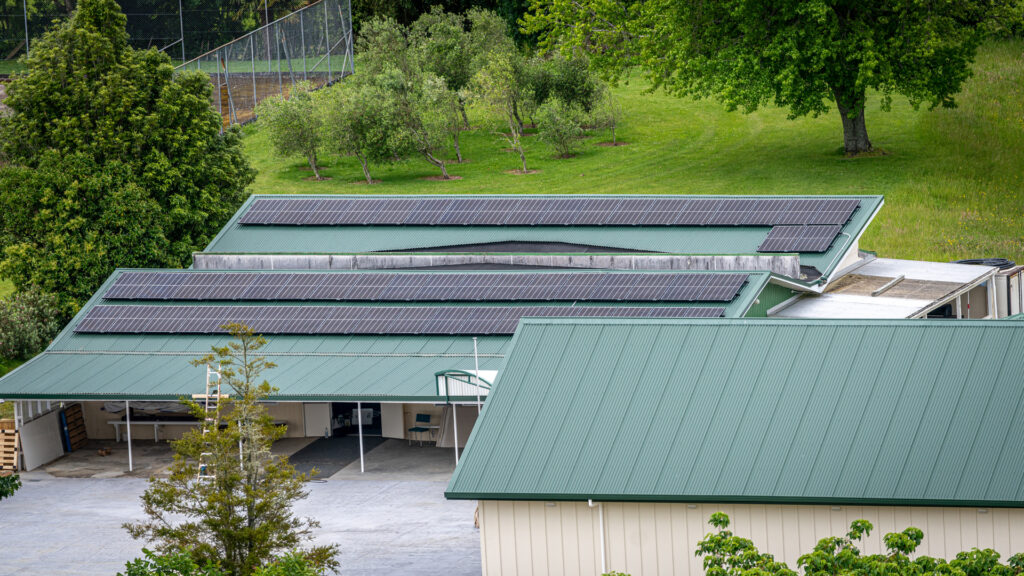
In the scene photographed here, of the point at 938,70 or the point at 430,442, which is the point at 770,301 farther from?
the point at 938,70

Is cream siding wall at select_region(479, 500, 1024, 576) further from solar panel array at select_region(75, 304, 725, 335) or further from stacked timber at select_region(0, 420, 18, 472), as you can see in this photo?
stacked timber at select_region(0, 420, 18, 472)

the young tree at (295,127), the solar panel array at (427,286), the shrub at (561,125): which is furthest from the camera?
the shrub at (561,125)

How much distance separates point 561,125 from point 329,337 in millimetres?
36337

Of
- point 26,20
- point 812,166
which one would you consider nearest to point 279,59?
point 26,20

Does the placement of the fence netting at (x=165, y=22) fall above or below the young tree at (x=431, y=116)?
above

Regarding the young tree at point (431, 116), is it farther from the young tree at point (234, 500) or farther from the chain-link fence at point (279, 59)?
the young tree at point (234, 500)

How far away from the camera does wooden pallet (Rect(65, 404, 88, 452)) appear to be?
134 feet

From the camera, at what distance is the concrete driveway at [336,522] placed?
29.8 meters

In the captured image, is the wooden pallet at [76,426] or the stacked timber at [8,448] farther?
the wooden pallet at [76,426]

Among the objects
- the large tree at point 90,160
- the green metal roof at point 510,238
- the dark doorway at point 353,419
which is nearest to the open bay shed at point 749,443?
the dark doorway at point 353,419

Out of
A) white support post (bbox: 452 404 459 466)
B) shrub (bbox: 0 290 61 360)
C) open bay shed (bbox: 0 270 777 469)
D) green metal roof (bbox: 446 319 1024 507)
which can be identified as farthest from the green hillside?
green metal roof (bbox: 446 319 1024 507)

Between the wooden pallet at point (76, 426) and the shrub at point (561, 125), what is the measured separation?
3808 centimetres

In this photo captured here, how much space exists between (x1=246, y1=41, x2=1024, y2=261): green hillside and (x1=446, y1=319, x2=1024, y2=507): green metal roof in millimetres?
33402

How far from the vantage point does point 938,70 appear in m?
63.0
